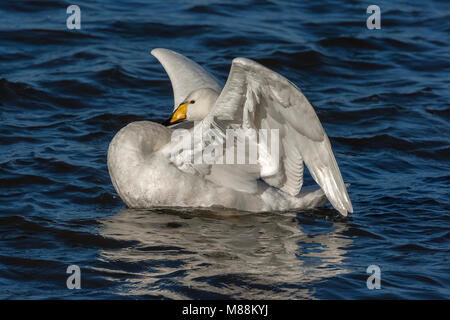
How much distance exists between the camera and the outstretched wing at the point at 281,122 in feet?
20.6

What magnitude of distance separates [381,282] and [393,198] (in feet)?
6.99

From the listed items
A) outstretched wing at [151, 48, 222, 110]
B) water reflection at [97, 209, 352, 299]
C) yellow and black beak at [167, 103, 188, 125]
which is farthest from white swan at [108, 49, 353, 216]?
outstretched wing at [151, 48, 222, 110]

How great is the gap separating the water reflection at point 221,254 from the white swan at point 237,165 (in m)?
0.18

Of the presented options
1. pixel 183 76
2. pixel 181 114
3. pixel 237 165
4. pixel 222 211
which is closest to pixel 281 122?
pixel 237 165

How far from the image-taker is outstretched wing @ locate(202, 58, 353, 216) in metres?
6.29

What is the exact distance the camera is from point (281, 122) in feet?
22.6

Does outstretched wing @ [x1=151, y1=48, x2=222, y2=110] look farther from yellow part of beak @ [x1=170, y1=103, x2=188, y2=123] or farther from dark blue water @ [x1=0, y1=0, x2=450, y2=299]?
dark blue water @ [x1=0, y1=0, x2=450, y2=299]

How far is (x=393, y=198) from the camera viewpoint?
26.0 feet

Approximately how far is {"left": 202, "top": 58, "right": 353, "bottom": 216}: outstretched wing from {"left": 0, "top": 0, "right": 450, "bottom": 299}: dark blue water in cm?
40

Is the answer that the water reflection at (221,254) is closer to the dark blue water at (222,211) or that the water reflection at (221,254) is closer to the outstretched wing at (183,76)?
the dark blue water at (222,211)

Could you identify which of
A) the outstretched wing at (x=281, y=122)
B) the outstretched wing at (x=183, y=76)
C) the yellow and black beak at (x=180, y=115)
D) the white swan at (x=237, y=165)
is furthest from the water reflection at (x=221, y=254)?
the outstretched wing at (x=183, y=76)
